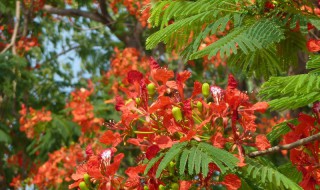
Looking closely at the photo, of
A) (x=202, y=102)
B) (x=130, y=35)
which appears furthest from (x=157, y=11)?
(x=130, y=35)

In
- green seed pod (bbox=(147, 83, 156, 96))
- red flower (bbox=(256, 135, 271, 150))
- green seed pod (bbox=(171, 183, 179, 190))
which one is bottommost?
green seed pod (bbox=(171, 183, 179, 190))

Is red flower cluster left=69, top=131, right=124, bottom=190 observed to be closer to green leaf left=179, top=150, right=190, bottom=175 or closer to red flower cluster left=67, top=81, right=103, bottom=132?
green leaf left=179, top=150, right=190, bottom=175

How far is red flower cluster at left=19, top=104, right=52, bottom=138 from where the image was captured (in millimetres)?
8016

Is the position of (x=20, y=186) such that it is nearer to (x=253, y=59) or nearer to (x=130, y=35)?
(x=130, y=35)

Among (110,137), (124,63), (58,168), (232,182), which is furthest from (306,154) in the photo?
(124,63)

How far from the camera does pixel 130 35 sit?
9461mm

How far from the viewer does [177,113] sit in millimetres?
2148

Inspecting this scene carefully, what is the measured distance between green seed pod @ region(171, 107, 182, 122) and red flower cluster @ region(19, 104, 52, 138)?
6027mm

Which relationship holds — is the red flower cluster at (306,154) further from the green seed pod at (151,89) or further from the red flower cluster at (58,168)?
the red flower cluster at (58,168)

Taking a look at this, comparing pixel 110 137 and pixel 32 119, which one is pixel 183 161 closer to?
pixel 110 137

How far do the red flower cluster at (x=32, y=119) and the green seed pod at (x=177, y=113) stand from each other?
19.8 ft

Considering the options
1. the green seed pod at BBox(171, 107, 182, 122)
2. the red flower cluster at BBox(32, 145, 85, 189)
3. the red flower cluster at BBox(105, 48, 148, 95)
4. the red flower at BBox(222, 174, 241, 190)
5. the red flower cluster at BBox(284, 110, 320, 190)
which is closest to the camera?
the red flower at BBox(222, 174, 241, 190)

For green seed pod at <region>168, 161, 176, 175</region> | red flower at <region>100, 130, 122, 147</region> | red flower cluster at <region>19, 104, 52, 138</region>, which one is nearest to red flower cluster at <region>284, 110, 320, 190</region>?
green seed pod at <region>168, 161, 176, 175</region>

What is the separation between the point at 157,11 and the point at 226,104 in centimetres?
56
